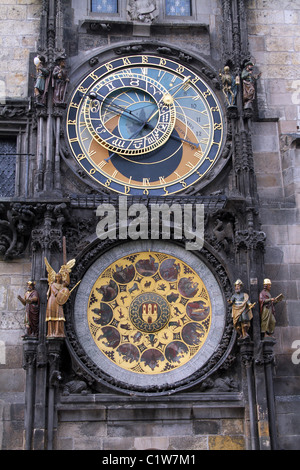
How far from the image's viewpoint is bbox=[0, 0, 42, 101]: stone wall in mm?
15781

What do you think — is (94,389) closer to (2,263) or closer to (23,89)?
(2,263)

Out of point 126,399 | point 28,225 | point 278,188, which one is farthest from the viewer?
point 278,188

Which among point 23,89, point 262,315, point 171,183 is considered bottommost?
point 262,315

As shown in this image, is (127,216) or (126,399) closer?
(126,399)

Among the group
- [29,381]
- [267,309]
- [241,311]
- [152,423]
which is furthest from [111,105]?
[152,423]

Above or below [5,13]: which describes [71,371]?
below

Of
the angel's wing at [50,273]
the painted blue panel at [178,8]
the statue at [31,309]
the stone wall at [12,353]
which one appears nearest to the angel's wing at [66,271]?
the angel's wing at [50,273]

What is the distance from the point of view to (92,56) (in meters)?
15.9

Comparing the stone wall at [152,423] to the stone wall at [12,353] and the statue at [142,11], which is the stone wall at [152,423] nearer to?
the stone wall at [12,353]

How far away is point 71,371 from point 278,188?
5.05 m

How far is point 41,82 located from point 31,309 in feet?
13.8

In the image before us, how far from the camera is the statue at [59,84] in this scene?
50.0 feet

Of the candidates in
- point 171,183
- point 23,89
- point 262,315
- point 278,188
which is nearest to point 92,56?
point 23,89

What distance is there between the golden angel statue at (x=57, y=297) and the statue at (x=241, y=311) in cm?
273
